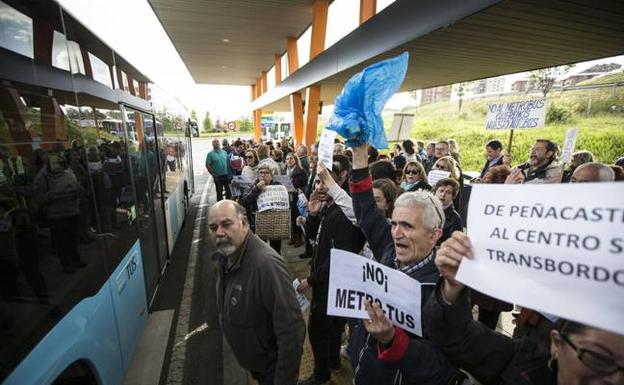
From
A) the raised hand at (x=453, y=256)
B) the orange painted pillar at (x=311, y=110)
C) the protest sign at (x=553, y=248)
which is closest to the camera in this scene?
the protest sign at (x=553, y=248)

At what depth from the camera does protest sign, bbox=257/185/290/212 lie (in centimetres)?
468

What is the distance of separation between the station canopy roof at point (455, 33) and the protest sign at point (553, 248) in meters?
4.06

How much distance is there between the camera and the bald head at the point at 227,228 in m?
2.21

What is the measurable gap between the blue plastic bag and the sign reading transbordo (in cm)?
656

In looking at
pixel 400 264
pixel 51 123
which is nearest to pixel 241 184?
pixel 51 123

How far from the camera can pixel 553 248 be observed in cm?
87

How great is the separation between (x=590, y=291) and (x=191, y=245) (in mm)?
7285

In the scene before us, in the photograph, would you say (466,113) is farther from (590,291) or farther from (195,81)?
(590,291)

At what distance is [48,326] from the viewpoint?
1680mm

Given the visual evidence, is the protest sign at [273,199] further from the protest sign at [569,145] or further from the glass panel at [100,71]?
the protest sign at [569,145]

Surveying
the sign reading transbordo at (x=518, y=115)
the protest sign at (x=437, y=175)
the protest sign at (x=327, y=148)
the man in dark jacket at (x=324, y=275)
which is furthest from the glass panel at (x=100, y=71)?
the sign reading transbordo at (x=518, y=115)

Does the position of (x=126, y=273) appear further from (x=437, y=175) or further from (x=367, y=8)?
(x=367, y=8)

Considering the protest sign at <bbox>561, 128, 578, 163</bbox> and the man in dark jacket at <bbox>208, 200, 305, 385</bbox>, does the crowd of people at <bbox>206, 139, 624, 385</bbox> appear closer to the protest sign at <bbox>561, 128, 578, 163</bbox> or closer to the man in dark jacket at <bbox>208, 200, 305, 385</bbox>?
the man in dark jacket at <bbox>208, 200, 305, 385</bbox>

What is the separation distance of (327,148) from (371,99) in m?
0.54
